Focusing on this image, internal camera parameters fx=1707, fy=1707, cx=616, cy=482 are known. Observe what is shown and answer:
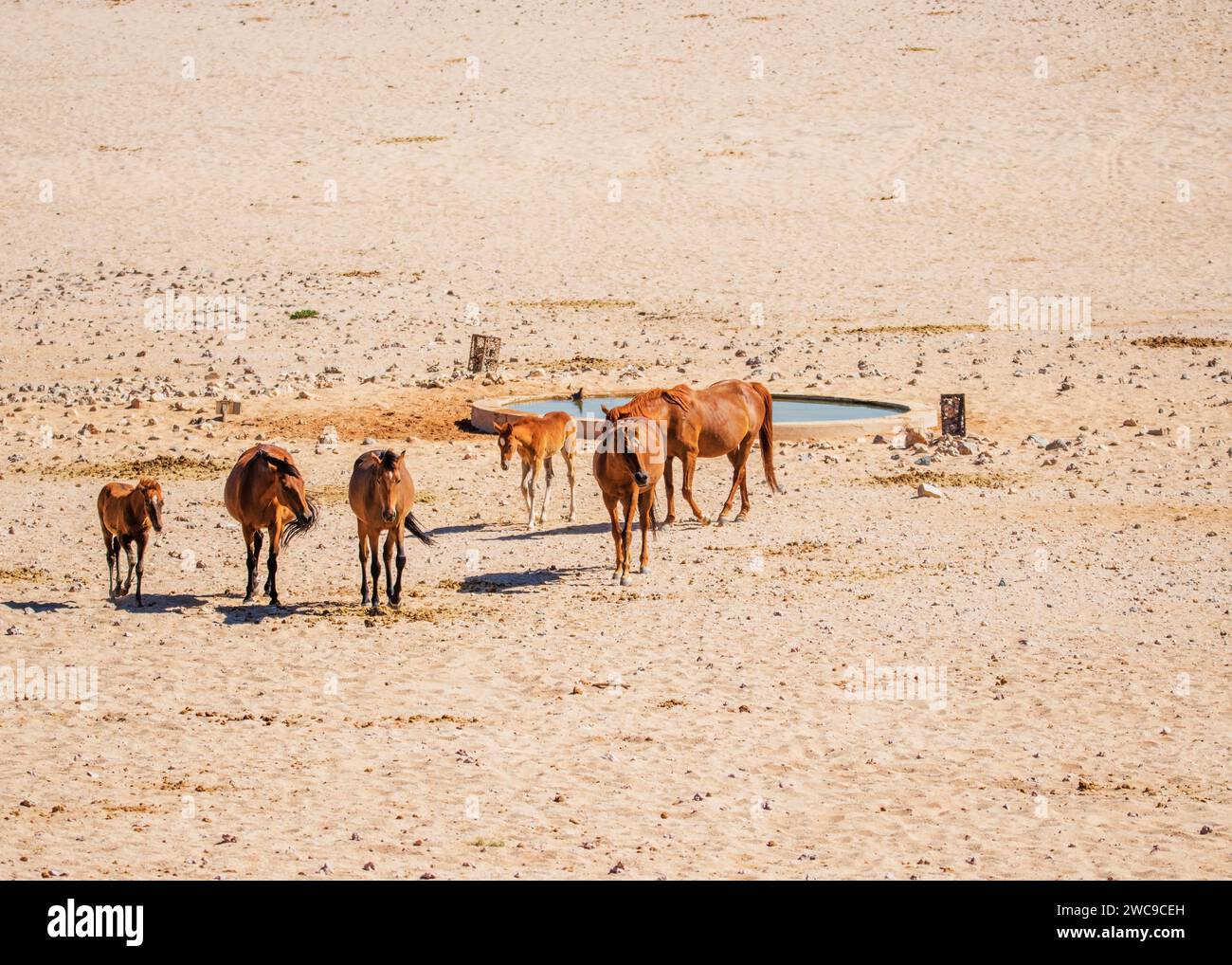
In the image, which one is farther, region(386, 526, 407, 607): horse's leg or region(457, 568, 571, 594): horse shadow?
region(457, 568, 571, 594): horse shadow

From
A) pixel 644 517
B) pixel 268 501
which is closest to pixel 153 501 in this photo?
pixel 268 501

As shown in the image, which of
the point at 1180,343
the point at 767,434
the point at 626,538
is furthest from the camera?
the point at 1180,343

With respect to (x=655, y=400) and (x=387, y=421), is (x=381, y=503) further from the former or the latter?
(x=387, y=421)

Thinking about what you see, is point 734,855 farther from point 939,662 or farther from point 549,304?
point 549,304

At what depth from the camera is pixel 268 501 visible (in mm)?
14523

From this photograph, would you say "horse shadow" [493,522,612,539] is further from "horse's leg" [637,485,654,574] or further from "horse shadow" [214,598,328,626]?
"horse shadow" [214,598,328,626]

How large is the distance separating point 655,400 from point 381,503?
426 cm

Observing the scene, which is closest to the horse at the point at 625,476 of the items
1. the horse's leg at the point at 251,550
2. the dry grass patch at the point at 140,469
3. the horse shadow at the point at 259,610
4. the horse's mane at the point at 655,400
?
the horse's mane at the point at 655,400

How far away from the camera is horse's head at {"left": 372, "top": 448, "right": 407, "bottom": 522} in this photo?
Answer: 14.1m

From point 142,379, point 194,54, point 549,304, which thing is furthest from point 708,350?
point 194,54

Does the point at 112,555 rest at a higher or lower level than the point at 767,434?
lower

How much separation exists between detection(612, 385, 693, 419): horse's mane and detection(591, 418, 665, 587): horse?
0.39 m

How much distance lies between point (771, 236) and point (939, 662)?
32294mm

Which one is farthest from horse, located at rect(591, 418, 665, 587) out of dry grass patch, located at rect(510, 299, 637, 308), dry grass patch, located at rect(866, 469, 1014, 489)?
dry grass patch, located at rect(510, 299, 637, 308)
